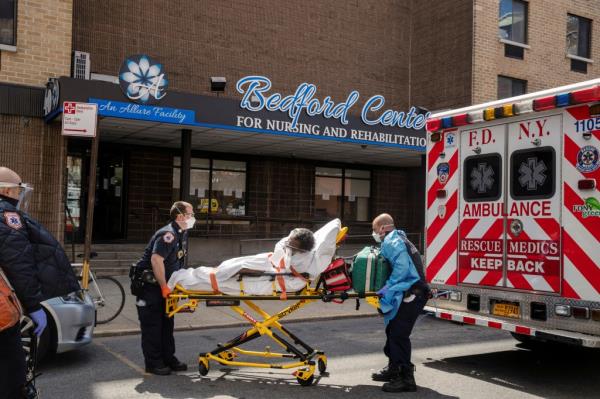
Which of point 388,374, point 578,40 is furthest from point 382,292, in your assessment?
point 578,40

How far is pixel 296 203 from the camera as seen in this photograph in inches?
763

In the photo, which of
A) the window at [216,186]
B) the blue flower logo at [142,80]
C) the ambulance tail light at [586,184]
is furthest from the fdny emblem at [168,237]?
the window at [216,186]

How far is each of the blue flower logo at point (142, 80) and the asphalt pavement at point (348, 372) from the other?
5.58 metres

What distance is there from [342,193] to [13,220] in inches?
664

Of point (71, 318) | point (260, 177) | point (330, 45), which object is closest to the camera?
point (71, 318)

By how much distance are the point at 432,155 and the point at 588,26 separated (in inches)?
761

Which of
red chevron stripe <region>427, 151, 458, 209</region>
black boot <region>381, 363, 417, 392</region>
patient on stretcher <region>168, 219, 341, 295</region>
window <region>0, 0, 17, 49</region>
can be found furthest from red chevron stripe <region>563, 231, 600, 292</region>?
window <region>0, 0, 17, 49</region>

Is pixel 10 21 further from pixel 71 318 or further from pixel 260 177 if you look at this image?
pixel 71 318

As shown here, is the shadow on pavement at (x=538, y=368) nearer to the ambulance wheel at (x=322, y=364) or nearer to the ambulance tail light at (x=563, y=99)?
the ambulance wheel at (x=322, y=364)

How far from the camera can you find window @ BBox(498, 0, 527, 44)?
21.6 meters

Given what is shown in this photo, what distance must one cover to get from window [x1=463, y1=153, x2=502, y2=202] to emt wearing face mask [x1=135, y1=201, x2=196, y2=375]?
10.5 feet

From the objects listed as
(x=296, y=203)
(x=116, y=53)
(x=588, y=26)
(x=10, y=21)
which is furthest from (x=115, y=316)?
(x=588, y=26)

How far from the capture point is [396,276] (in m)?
5.78

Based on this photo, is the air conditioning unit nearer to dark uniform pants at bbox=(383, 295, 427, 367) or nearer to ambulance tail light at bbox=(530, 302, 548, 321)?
dark uniform pants at bbox=(383, 295, 427, 367)
